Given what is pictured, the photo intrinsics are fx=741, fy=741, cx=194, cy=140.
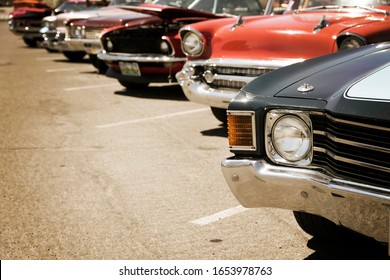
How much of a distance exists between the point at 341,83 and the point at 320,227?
3.05ft

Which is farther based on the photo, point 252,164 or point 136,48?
point 136,48

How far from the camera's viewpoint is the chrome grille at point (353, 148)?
280 cm

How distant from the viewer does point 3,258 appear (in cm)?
384

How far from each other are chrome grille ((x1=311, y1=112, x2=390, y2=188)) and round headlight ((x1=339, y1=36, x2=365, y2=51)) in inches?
114

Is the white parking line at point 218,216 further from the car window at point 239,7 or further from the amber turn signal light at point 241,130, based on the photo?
the car window at point 239,7

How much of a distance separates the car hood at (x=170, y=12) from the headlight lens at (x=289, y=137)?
6.21 meters

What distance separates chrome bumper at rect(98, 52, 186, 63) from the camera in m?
9.25

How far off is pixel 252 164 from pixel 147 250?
3.03ft

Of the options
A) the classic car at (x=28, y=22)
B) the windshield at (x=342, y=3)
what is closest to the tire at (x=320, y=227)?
Result: the windshield at (x=342, y=3)

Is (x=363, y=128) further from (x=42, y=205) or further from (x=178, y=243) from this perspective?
(x=42, y=205)

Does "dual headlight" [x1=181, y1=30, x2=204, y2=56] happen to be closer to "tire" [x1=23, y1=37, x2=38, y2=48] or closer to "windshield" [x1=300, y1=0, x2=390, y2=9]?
"windshield" [x1=300, y1=0, x2=390, y2=9]

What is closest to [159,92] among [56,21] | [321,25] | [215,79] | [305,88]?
[215,79]
